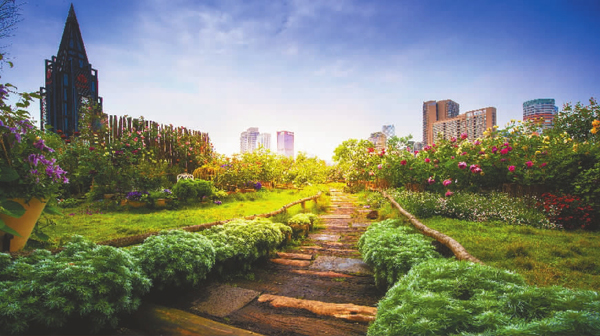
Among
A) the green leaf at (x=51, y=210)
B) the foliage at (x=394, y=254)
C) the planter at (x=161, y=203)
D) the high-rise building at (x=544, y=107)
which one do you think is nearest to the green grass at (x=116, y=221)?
the green leaf at (x=51, y=210)

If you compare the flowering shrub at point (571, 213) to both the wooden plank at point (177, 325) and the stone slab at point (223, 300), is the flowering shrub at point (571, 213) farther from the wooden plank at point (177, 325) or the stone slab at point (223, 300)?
the wooden plank at point (177, 325)

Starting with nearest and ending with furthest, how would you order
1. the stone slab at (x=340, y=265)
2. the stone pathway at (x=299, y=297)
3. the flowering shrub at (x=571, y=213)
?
the stone pathway at (x=299, y=297) < the stone slab at (x=340, y=265) < the flowering shrub at (x=571, y=213)

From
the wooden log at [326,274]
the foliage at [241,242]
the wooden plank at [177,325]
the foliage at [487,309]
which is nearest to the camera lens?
the foliage at [487,309]

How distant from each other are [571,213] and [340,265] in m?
3.85

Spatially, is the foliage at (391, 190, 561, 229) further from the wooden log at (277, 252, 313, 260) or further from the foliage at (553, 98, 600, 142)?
the foliage at (553, 98, 600, 142)

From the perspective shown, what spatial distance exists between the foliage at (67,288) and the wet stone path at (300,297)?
52cm

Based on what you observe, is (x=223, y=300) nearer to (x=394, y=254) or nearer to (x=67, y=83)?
(x=394, y=254)

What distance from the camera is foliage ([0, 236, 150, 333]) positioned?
1.29 m

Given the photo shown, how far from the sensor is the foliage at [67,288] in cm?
129

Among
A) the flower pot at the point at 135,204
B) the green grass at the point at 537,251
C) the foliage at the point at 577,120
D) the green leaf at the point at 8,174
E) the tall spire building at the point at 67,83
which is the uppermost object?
the tall spire building at the point at 67,83

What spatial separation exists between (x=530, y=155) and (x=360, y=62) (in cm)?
447

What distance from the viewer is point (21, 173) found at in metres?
2.08

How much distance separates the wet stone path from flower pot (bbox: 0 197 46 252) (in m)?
1.46

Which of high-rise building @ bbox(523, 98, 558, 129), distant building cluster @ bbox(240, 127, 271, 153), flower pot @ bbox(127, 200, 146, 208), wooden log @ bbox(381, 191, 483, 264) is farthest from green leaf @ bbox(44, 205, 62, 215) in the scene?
high-rise building @ bbox(523, 98, 558, 129)
